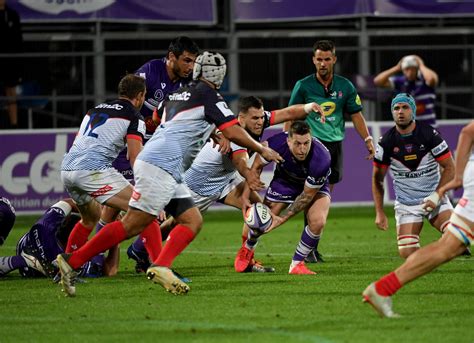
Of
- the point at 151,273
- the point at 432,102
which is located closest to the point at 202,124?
the point at 151,273

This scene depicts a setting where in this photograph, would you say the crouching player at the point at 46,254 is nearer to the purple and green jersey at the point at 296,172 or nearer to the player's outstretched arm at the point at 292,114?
the purple and green jersey at the point at 296,172

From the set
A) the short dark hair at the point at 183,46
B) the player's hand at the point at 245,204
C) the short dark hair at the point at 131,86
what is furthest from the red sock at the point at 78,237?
the short dark hair at the point at 183,46

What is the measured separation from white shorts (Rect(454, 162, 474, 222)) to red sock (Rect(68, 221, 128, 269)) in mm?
2939

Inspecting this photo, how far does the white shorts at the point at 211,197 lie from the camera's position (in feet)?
40.9

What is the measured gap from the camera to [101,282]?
36.6 ft

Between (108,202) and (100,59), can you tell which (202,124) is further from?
(100,59)

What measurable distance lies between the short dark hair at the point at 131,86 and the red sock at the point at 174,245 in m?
1.56

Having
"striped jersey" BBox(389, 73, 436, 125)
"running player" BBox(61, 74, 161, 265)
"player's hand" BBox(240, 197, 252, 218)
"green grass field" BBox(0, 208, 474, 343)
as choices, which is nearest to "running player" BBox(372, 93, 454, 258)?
"green grass field" BBox(0, 208, 474, 343)

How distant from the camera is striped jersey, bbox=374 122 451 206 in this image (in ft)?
38.0

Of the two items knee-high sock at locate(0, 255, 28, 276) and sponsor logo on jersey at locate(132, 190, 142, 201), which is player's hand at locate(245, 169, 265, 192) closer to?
sponsor logo on jersey at locate(132, 190, 142, 201)

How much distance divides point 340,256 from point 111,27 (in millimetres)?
10866

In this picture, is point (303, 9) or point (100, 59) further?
point (303, 9)

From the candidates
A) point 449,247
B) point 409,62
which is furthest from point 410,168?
point 409,62

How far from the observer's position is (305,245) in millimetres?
11805
